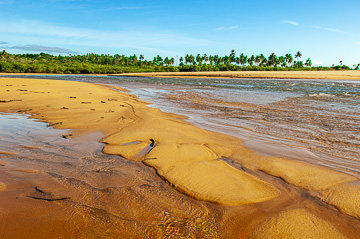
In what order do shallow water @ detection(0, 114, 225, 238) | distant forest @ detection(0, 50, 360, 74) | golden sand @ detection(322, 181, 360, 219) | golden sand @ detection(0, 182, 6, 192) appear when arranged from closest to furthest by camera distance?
shallow water @ detection(0, 114, 225, 238)
golden sand @ detection(322, 181, 360, 219)
golden sand @ detection(0, 182, 6, 192)
distant forest @ detection(0, 50, 360, 74)

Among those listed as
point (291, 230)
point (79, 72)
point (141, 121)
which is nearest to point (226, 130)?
point (141, 121)

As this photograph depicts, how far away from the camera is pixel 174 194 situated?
2.68 metres

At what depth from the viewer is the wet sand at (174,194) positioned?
6.90ft

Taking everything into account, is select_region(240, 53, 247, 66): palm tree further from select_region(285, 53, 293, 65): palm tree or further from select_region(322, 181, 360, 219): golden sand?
select_region(322, 181, 360, 219): golden sand

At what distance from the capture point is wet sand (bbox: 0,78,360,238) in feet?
6.90

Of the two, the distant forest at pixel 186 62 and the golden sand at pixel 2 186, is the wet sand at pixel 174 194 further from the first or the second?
the distant forest at pixel 186 62

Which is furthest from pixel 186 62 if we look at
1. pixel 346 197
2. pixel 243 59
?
pixel 346 197

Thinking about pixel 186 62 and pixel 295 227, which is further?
pixel 186 62

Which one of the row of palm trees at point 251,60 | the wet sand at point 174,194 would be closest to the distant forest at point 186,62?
the row of palm trees at point 251,60

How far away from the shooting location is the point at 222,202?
254 cm

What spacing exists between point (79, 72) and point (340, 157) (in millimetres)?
79034

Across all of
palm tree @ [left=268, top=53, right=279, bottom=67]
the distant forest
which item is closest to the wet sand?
the distant forest

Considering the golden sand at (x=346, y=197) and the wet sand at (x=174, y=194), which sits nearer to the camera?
the wet sand at (x=174, y=194)

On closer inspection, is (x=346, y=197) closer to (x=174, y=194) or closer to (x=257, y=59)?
(x=174, y=194)
